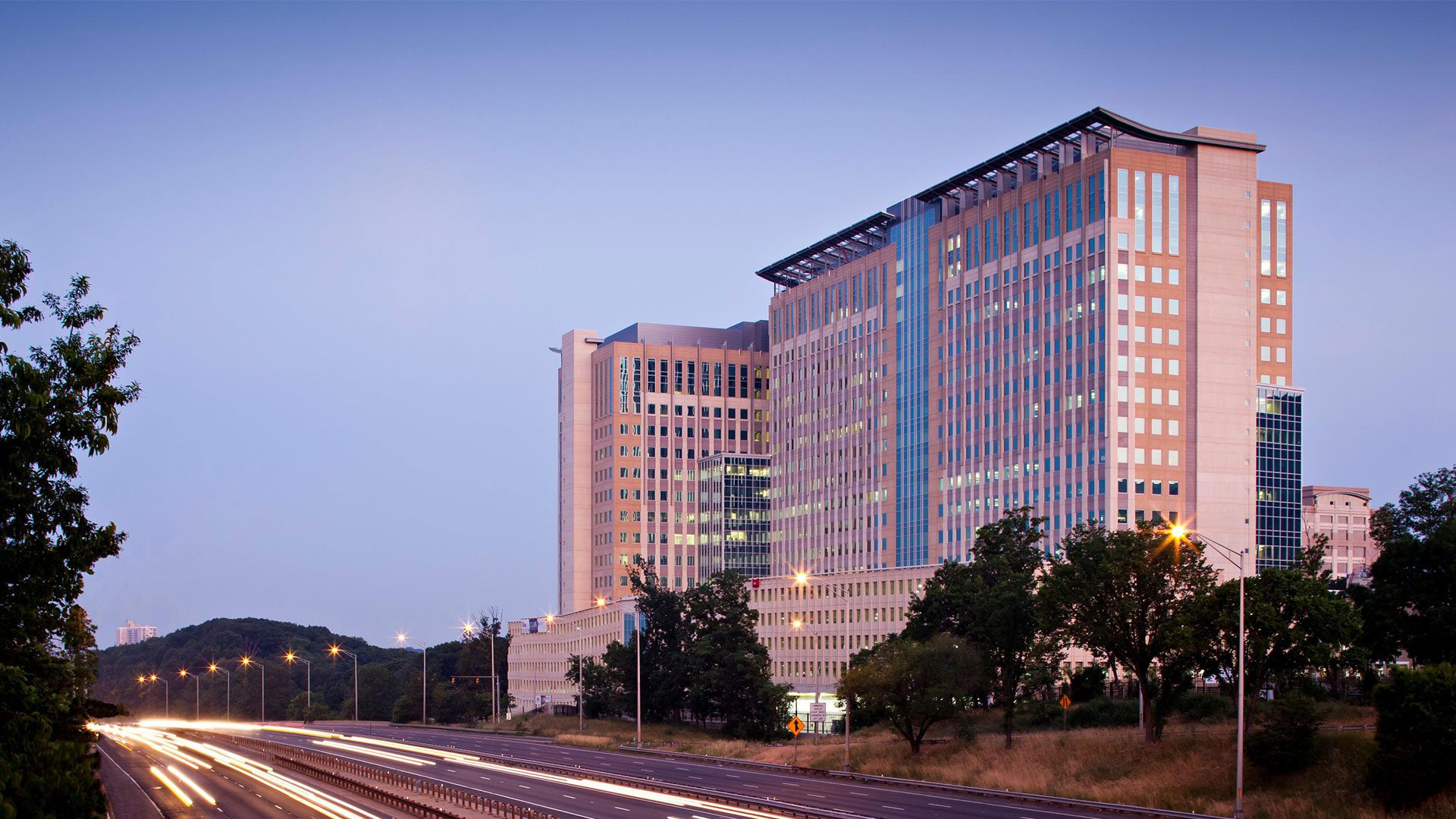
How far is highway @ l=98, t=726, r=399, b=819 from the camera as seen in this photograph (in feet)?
195

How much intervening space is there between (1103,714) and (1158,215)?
65591mm

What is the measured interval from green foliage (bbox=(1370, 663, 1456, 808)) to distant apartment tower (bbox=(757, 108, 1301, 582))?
83.6m

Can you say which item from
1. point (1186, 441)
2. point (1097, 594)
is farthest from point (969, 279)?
point (1097, 594)

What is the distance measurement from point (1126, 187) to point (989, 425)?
3004 cm

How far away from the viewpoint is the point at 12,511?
29.8m

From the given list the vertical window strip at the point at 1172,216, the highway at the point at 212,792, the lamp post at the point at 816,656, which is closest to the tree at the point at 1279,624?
the highway at the point at 212,792

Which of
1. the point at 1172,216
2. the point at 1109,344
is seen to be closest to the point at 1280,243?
the point at 1172,216

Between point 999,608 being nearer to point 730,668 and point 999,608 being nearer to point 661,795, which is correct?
point 661,795

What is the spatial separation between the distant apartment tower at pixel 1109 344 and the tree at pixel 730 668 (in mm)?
37243

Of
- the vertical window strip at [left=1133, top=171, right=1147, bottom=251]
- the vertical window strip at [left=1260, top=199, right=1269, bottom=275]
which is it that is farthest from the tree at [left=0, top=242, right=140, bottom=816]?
the vertical window strip at [left=1260, top=199, right=1269, bottom=275]

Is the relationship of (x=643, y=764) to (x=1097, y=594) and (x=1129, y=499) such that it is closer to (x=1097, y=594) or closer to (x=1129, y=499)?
(x=1097, y=594)

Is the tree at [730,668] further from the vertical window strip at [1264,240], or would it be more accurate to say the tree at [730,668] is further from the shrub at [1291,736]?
the vertical window strip at [1264,240]

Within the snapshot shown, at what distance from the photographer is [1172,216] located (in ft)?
451

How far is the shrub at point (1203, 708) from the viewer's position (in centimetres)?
8012
